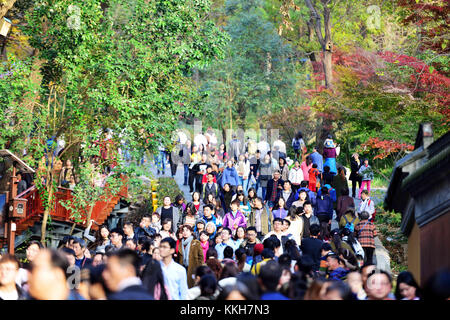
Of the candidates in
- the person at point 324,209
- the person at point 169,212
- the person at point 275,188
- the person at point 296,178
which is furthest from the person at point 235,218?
the person at point 296,178

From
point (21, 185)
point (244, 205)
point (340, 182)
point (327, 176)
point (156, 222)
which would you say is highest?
point (327, 176)

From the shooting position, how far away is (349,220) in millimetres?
17016

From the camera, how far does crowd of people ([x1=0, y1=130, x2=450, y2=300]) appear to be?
7.00 meters

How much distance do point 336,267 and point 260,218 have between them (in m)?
6.13

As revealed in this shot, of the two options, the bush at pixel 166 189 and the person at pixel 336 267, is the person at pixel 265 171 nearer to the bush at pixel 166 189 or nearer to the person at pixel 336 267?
the bush at pixel 166 189

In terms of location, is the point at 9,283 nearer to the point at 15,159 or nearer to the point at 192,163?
the point at 15,159

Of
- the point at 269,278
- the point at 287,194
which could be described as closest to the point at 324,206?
the point at 287,194

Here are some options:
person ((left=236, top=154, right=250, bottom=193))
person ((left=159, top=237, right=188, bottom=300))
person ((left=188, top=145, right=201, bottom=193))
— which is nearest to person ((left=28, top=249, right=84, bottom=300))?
person ((left=159, top=237, right=188, bottom=300))

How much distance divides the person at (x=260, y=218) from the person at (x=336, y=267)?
230 inches

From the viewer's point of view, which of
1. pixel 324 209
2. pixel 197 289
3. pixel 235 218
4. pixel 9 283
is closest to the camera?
pixel 9 283

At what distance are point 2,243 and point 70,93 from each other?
4.92 meters

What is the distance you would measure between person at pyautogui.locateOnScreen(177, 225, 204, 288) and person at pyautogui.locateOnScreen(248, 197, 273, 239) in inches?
139
